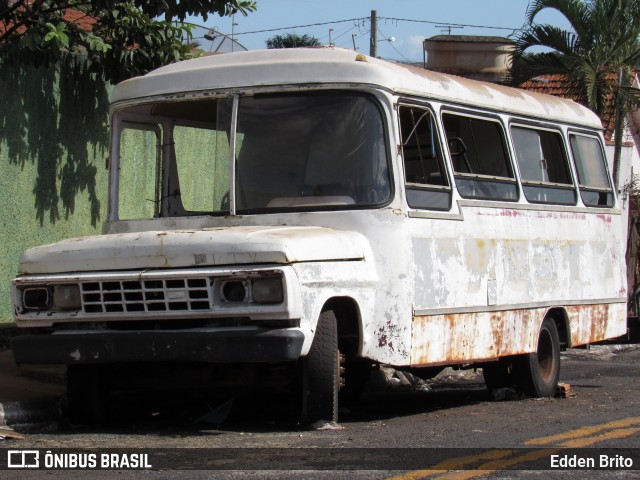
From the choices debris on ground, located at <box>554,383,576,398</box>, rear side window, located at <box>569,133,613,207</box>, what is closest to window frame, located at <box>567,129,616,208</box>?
rear side window, located at <box>569,133,613,207</box>

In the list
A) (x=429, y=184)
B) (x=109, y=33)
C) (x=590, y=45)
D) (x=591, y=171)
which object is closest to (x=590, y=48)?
(x=590, y=45)

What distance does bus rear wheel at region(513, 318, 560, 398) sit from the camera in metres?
11.4

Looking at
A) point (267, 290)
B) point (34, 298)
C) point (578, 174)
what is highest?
point (578, 174)

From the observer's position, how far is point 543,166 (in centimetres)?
1170

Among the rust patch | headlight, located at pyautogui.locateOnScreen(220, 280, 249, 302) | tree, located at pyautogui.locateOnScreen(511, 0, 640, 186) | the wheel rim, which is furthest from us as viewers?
tree, located at pyautogui.locateOnScreen(511, 0, 640, 186)

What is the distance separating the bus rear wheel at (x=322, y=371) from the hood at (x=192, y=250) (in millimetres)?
474

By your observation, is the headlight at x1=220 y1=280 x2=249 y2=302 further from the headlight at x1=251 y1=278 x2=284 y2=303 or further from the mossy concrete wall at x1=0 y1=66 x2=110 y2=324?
the mossy concrete wall at x1=0 y1=66 x2=110 y2=324

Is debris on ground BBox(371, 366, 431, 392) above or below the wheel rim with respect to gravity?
below

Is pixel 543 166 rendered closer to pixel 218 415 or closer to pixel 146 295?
pixel 218 415

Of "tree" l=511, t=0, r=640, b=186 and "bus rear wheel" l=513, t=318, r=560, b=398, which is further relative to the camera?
"tree" l=511, t=0, r=640, b=186

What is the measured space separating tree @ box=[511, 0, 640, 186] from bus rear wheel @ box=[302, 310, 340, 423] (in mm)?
12759

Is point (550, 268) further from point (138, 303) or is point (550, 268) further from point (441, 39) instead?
point (441, 39)

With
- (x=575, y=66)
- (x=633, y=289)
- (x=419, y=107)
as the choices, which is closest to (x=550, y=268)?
(x=419, y=107)

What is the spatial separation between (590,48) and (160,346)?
1434 centimetres
